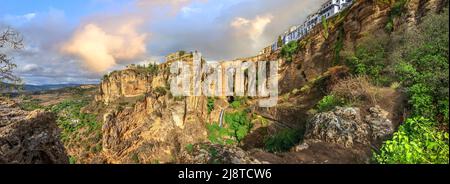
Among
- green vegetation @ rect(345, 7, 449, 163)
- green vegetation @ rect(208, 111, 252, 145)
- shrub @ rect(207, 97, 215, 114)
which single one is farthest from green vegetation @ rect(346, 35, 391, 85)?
shrub @ rect(207, 97, 215, 114)

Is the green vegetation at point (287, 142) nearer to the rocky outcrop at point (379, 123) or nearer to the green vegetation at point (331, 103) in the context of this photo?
the green vegetation at point (331, 103)

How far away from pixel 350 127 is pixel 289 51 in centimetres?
3227

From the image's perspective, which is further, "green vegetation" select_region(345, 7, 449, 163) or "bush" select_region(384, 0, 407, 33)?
"bush" select_region(384, 0, 407, 33)

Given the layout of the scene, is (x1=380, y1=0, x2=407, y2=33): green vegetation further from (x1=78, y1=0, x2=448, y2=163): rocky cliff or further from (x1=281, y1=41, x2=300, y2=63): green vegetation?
(x1=281, y1=41, x2=300, y2=63): green vegetation

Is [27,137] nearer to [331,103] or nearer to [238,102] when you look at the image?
[331,103]

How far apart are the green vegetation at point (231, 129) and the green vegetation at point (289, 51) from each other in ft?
33.3

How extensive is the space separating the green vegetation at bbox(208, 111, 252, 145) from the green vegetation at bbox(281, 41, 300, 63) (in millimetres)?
10158

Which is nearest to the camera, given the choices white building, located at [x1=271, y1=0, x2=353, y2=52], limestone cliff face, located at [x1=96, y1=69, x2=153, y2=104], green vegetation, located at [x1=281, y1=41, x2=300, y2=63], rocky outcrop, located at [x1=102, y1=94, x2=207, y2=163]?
green vegetation, located at [x1=281, y1=41, x2=300, y2=63]

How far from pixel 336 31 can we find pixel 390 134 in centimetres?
2374

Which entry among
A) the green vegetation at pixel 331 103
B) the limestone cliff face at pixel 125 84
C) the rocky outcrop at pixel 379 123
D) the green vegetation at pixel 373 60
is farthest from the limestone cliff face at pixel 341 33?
the limestone cliff face at pixel 125 84

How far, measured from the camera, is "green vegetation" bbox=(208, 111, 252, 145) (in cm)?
3672

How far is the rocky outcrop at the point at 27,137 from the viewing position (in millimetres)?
7364
